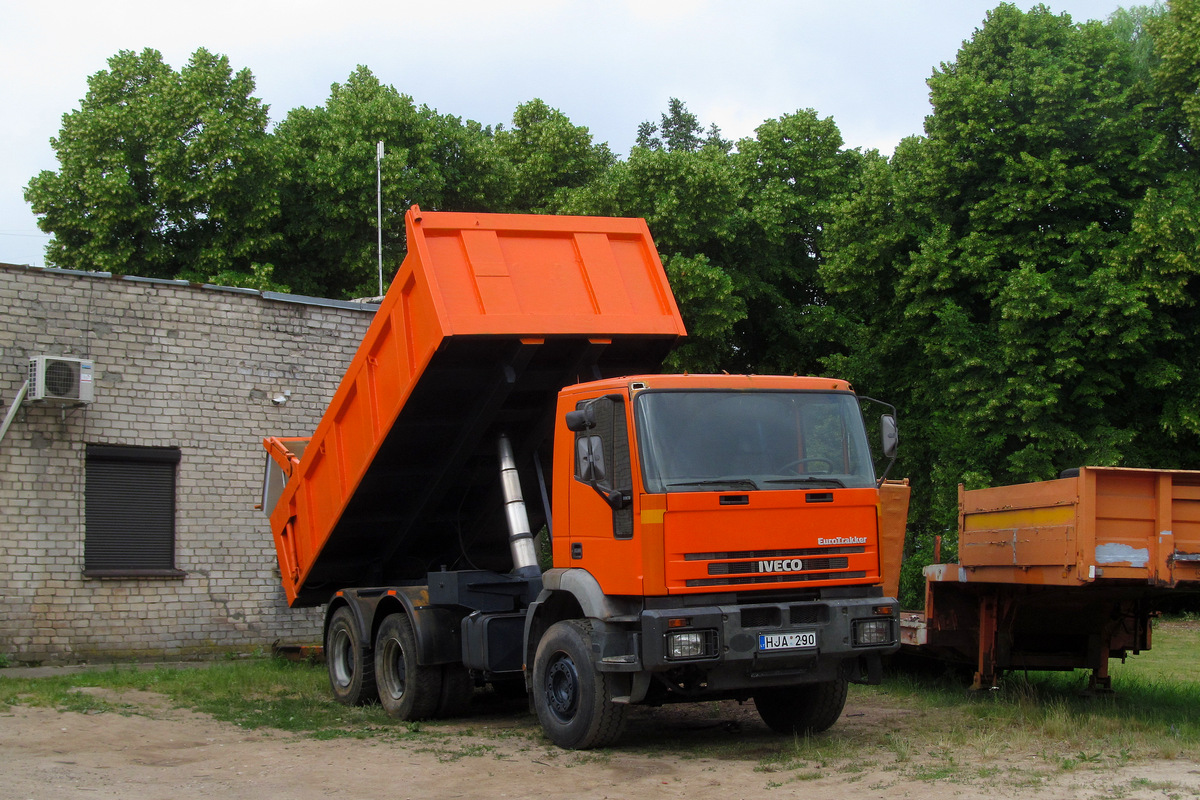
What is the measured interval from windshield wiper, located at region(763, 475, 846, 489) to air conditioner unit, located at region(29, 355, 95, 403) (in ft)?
31.1

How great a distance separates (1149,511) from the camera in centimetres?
819

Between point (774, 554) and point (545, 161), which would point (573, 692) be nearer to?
point (774, 554)

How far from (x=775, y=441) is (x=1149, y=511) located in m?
2.80

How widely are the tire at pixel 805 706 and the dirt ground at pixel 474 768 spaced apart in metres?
0.24

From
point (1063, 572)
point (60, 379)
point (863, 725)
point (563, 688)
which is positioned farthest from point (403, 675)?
point (60, 379)

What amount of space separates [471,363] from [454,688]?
288 cm

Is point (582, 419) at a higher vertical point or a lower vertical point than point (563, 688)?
higher

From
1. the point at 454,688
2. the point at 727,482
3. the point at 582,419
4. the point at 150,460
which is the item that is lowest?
the point at 454,688

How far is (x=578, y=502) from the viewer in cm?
820

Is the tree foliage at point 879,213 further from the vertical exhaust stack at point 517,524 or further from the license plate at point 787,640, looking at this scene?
the license plate at point 787,640

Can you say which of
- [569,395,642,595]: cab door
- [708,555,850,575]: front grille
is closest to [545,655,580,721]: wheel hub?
[569,395,642,595]: cab door

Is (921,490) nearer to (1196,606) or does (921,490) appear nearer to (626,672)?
(1196,606)

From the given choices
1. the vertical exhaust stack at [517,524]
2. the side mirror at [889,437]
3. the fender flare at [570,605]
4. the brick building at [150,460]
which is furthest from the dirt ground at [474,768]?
the brick building at [150,460]

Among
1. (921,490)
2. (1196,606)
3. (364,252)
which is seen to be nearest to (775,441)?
(1196,606)
